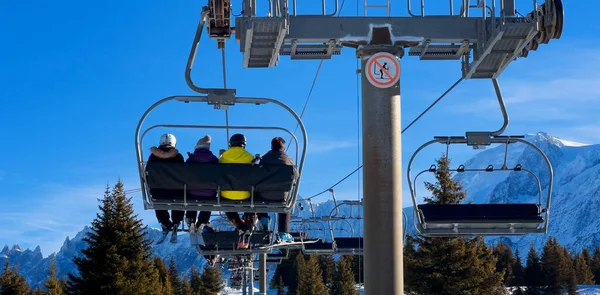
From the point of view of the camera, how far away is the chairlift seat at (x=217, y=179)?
8.99 meters

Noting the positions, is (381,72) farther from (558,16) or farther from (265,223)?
(265,223)

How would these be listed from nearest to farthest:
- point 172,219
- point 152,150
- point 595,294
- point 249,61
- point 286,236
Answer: point 249,61
point 152,150
point 172,219
point 286,236
point 595,294

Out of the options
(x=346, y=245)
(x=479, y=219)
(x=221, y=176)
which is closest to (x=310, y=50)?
(x=221, y=176)

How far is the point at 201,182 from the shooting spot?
9.07 metres

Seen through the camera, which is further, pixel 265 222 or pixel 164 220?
pixel 265 222

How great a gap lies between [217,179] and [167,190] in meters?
0.55

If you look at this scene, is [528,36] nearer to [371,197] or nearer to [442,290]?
[371,197]

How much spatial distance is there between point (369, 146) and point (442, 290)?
30.9 m

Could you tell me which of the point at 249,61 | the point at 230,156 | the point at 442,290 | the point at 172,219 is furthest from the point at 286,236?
the point at 442,290

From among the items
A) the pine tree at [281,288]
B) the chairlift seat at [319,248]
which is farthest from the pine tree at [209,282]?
the chairlift seat at [319,248]

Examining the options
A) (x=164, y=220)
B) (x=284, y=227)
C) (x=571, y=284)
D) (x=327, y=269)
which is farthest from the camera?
(x=327, y=269)

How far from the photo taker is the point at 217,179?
9062mm

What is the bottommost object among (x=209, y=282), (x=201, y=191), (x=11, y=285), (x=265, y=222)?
(x=11, y=285)

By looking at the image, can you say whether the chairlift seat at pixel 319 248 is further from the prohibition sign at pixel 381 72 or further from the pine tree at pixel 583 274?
the pine tree at pixel 583 274
